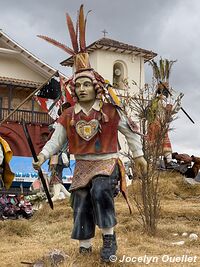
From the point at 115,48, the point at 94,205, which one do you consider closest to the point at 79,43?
the point at 94,205

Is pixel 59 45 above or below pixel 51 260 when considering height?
above

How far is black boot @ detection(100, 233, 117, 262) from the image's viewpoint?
418 cm

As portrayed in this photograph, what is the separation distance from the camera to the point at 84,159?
4.57m

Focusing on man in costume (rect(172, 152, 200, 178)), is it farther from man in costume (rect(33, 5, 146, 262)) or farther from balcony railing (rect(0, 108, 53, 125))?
balcony railing (rect(0, 108, 53, 125))

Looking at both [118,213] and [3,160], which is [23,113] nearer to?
[118,213]

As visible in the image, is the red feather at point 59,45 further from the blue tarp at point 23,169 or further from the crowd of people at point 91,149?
the blue tarp at point 23,169

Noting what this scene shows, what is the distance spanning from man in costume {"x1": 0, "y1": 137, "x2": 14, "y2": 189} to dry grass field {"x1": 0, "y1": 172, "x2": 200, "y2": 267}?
28.4 inches

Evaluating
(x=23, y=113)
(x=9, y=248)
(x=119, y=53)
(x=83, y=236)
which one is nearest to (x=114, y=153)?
(x=83, y=236)

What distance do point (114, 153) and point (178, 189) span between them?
6575 mm

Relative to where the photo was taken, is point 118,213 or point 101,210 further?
point 118,213

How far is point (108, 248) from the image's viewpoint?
4.25 metres

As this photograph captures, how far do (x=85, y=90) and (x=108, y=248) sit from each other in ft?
4.96

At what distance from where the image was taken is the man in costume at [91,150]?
171 inches

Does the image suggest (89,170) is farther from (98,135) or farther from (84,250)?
(84,250)
